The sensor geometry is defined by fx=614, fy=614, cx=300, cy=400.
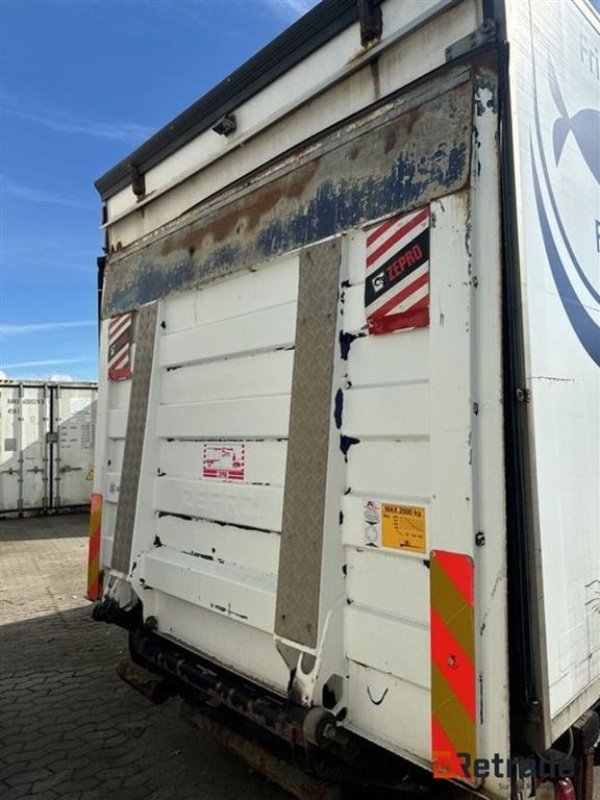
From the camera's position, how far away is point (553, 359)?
2.08 meters

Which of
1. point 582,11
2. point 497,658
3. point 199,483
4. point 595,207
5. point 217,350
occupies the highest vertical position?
point 582,11

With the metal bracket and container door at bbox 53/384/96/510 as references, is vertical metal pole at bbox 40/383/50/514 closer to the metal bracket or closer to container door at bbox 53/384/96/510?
container door at bbox 53/384/96/510

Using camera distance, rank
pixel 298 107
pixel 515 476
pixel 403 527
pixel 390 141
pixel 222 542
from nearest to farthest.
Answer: pixel 515 476 < pixel 403 527 < pixel 390 141 < pixel 298 107 < pixel 222 542

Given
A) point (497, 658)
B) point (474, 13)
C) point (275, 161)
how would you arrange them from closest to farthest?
point (497, 658)
point (474, 13)
point (275, 161)

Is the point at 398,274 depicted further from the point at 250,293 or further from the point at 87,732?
the point at 87,732

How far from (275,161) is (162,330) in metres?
1.17

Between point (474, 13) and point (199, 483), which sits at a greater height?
point (474, 13)

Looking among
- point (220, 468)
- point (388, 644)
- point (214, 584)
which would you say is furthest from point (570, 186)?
point (214, 584)

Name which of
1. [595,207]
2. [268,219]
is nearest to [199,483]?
[268,219]

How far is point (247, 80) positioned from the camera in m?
2.85

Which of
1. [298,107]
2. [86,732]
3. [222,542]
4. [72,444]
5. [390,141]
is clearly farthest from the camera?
[72,444]

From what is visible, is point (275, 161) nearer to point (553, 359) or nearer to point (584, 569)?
point (553, 359)

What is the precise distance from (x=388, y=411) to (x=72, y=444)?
12.4m

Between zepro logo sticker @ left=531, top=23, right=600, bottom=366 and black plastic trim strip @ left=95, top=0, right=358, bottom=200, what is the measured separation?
32.0 inches
